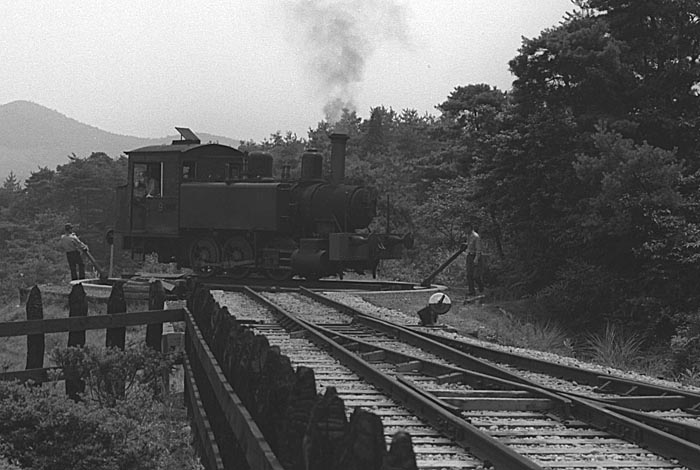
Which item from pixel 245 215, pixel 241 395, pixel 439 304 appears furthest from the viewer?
pixel 245 215

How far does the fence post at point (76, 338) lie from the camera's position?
8.70 meters

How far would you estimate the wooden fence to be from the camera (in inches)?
118

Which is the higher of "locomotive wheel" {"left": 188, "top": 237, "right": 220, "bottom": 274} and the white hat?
"locomotive wheel" {"left": 188, "top": 237, "right": 220, "bottom": 274}

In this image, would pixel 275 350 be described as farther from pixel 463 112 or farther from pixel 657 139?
pixel 463 112

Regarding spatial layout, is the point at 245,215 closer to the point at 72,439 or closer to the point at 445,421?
the point at 72,439

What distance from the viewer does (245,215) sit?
18750 mm

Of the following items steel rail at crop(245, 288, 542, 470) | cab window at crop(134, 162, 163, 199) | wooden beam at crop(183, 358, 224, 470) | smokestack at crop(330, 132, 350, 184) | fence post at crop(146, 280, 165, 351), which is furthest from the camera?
cab window at crop(134, 162, 163, 199)

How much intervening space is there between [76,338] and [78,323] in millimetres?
261

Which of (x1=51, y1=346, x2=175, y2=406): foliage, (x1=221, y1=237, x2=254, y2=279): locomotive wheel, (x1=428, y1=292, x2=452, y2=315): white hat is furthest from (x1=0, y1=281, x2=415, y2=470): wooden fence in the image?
(x1=221, y1=237, x2=254, y2=279): locomotive wheel

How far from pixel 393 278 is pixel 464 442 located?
62.7 feet

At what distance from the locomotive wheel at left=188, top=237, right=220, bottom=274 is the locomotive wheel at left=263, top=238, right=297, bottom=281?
126 centimetres

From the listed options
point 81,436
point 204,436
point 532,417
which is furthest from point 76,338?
point 532,417

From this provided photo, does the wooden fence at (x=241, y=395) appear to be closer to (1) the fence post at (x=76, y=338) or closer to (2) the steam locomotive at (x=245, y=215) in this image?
(1) the fence post at (x=76, y=338)

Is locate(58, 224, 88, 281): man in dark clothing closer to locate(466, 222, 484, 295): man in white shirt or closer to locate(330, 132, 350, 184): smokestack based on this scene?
A: locate(330, 132, 350, 184): smokestack
